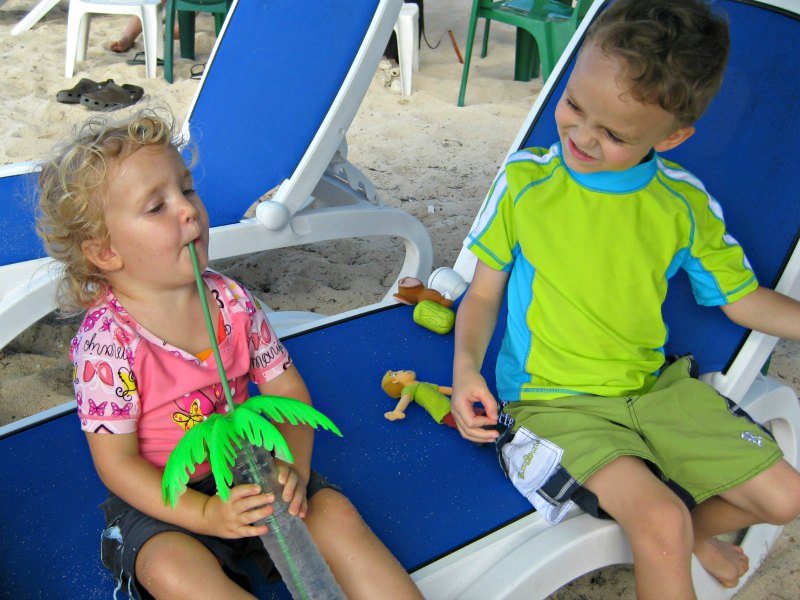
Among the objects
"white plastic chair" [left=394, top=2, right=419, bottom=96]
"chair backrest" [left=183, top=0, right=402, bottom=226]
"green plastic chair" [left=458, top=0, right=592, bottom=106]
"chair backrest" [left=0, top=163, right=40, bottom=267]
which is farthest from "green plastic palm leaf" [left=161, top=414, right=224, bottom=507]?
"white plastic chair" [left=394, top=2, right=419, bottom=96]

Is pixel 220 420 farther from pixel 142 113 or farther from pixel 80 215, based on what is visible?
pixel 142 113

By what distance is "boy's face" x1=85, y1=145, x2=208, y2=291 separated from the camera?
138 centimetres

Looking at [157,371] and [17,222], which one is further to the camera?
[17,222]

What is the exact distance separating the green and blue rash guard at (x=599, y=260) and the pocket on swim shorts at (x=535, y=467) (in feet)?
0.40

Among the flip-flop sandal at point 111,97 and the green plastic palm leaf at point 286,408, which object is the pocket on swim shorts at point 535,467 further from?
the flip-flop sandal at point 111,97

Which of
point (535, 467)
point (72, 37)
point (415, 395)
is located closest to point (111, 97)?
point (72, 37)

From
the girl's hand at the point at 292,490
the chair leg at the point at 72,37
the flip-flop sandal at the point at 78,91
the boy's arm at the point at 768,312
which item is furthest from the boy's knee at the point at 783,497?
the chair leg at the point at 72,37

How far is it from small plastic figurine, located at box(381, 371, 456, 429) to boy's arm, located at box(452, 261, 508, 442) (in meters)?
0.15

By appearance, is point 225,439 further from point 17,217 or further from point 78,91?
point 78,91

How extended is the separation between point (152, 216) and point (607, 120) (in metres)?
0.83

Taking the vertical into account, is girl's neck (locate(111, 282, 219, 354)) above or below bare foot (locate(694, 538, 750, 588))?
above

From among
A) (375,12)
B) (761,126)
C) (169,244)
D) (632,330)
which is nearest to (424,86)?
(375,12)

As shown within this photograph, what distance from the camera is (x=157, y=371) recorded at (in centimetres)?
146

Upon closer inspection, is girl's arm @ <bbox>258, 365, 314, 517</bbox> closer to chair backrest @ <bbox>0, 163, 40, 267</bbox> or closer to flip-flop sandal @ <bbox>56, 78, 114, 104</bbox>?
chair backrest @ <bbox>0, 163, 40, 267</bbox>
